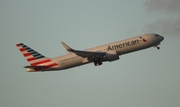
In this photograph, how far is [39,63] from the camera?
257 ft

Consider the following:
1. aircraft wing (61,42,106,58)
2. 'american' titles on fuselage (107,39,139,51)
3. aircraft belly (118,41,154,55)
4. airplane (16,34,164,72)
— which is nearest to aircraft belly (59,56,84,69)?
airplane (16,34,164,72)

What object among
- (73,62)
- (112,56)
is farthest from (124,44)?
(73,62)

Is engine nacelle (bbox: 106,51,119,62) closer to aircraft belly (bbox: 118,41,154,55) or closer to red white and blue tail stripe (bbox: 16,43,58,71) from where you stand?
aircraft belly (bbox: 118,41,154,55)

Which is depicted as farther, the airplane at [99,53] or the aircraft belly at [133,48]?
the aircraft belly at [133,48]

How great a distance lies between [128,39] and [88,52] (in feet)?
26.6

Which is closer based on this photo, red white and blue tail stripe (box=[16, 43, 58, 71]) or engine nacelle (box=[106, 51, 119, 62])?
engine nacelle (box=[106, 51, 119, 62])

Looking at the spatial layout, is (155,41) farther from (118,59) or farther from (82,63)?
(82,63)

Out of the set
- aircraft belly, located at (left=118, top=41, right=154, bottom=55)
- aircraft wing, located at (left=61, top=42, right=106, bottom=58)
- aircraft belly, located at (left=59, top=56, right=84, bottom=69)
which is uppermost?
aircraft belly, located at (left=118, top=41, right=154, bottom=55)

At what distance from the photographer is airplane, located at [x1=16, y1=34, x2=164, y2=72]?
239 ft

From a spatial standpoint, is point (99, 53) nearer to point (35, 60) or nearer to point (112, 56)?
point (112, 56)

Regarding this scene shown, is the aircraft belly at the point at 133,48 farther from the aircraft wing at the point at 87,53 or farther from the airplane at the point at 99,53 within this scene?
the aircraft wing at the point at 87,53

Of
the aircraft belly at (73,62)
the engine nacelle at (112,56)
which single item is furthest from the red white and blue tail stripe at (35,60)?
the engine nacelle at (112,56)

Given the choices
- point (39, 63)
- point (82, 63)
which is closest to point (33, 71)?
point (39, 63)

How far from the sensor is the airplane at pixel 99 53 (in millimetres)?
72719
